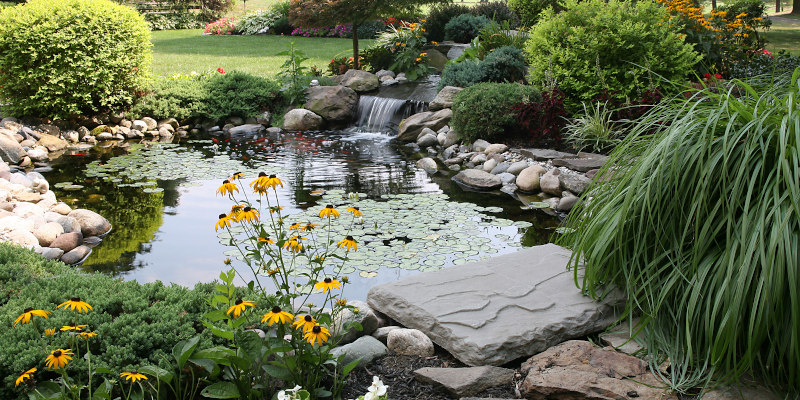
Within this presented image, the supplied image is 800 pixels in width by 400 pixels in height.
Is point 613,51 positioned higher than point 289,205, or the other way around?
point 613,51

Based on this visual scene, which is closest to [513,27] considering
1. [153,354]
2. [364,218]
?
[364,218]

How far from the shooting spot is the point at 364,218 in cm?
568

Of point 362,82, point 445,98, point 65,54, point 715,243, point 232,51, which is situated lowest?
point 715,243

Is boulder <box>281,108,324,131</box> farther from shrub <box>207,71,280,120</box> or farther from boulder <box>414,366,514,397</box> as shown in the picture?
boulder <box>414,366,514,397</box>

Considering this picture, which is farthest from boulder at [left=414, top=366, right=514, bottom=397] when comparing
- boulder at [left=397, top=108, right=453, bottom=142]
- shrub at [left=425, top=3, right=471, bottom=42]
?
shrub at [left=425, top=3, right=471, bottom=42]

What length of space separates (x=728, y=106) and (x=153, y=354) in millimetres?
2864

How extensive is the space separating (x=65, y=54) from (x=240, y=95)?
291cm

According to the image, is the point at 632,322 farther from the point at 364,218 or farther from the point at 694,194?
the point at 364,218

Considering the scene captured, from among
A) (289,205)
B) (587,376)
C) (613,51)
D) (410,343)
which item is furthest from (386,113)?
(587,376)

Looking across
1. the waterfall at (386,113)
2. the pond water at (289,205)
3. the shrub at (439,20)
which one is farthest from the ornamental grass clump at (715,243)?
the shrub at (439,20)

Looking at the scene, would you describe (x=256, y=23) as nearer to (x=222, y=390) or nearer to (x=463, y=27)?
(x=463, y=27)

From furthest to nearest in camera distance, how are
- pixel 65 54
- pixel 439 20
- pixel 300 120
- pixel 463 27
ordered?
1. pixel 439 20
2. pixel 463 27
3. pixel 300 120
4. pixel 65 54

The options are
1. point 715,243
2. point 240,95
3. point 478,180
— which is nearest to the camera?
point 715,243

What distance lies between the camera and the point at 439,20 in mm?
17125
